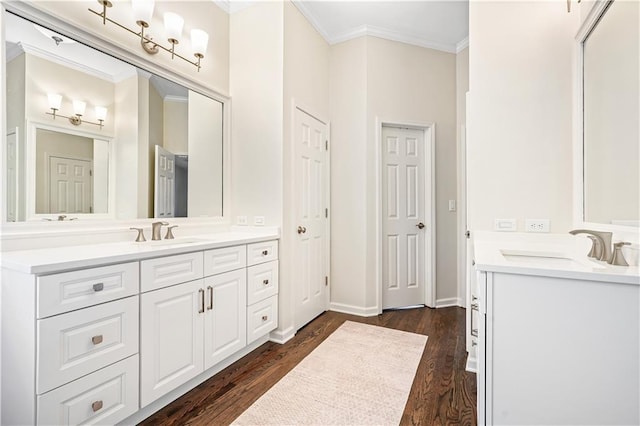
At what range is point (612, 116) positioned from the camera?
56.9 inches

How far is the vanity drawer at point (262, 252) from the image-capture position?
221 cm

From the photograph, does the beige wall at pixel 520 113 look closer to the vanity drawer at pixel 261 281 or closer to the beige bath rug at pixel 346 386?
the beige bath rug at pixel 346 386

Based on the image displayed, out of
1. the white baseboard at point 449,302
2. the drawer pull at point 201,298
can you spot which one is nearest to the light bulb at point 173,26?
the drawer pull at point 201,298

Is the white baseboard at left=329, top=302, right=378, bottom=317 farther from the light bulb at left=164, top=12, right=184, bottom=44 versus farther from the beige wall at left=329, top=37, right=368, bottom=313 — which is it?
the light bulb at left=164, top=12, right=184, bottom=44

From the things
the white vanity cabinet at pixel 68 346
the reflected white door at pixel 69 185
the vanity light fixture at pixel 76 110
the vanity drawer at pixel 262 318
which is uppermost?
the vanity light fixture at pixel 76 110

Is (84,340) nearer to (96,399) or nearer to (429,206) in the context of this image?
(96,399)

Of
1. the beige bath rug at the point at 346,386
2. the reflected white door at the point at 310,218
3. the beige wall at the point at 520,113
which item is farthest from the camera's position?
the reflected white door at the point at 310,218

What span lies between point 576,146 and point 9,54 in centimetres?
298

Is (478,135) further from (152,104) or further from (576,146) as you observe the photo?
(152,104)

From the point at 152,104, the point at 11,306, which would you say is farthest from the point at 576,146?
the point at 11,306

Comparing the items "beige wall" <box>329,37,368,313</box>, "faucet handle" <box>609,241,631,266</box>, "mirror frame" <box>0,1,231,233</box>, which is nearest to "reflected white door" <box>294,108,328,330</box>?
"beige wall" <box>329,37,368,313</box>

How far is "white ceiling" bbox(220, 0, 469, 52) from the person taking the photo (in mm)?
2762

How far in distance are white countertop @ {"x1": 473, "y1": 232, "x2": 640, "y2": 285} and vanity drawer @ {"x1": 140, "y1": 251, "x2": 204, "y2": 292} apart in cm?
143

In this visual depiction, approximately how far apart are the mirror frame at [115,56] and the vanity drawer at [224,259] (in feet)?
1.85
